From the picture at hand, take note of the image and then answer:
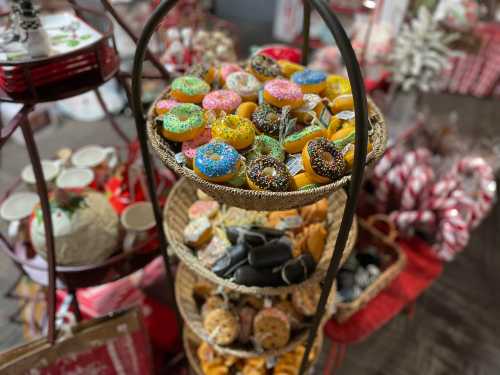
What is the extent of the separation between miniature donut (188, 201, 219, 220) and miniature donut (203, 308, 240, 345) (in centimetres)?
31

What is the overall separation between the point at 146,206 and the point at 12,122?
21.6 inches

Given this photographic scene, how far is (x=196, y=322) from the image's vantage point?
1.31 metres

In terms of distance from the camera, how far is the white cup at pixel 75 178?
5.00 ft

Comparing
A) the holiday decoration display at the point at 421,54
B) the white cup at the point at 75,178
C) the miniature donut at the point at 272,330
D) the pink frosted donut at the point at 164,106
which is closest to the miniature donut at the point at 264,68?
the pink frosted donut at the point at 164,106

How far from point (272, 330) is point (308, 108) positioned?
681 millimetres

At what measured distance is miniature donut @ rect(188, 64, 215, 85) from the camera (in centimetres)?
109

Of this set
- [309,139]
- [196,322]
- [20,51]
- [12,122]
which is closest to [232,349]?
[196,322]

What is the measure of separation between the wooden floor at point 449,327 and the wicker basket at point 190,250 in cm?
70

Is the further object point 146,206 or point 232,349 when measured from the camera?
point 146,206

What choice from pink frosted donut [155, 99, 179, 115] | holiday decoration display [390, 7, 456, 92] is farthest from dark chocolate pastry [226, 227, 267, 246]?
holiday decoration display [390, 7, 456, 92]

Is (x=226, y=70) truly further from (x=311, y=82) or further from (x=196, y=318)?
(x=196, y=318)

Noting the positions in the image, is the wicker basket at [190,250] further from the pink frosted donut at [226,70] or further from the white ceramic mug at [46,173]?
the white ceramic mug at [46,173]

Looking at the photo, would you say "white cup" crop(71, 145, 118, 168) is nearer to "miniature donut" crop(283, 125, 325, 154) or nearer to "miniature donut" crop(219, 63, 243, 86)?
"miniature donut" crop(219, 63, 243, 86)

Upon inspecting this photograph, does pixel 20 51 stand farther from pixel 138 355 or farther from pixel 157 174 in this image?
pixel 138 355
